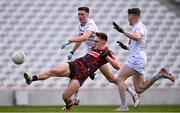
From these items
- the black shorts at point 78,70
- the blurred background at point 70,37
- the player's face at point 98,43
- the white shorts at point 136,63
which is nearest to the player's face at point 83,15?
the white shorts at point 136,63

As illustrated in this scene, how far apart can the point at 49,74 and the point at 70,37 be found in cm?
877

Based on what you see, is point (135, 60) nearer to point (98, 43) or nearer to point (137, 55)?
point (137, 55)

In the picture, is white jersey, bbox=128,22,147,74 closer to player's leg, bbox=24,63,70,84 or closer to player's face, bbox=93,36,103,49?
player's face, bbox=93,36,103,49

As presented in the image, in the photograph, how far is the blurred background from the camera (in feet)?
60.2

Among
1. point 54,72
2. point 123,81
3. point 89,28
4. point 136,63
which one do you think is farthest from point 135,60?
point 54,72

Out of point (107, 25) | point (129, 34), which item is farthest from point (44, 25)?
point (129, 34)

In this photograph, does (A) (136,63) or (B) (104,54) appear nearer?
(B) (104,54)

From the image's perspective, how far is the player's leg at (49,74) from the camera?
12.0 m

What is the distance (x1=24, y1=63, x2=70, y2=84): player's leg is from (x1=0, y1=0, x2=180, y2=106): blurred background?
5.93m

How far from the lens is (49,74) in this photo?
12094mm

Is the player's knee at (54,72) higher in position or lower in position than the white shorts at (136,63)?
higher

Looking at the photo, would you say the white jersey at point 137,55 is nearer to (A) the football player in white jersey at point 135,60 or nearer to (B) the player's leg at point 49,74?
(A) the football player in white jersey at point 135,60

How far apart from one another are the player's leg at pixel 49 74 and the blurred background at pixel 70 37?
593cm

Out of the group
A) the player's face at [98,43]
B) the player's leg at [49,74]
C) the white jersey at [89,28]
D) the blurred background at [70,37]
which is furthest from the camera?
the blurred background at [70,37]
